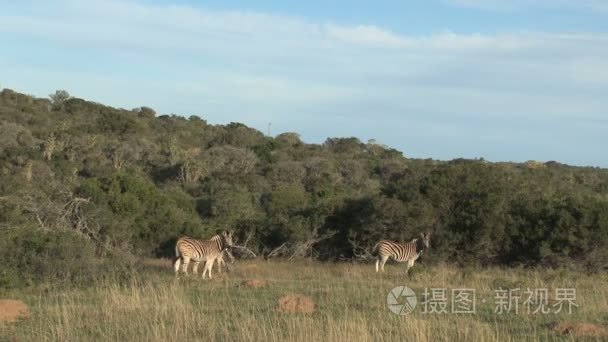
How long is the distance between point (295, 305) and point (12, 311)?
3.87 m

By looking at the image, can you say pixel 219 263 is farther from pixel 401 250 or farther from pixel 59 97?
pixel 59 97

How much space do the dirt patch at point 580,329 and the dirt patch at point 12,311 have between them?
6.98m

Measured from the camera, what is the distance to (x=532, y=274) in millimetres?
17156

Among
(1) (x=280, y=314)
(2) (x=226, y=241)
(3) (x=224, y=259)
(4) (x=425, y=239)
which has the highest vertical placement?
(4) (x=425, y=239)

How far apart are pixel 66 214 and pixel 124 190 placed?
279 centimetres

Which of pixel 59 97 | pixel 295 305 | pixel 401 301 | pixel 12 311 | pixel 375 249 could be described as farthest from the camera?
pixel 59 97

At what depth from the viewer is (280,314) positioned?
991 centimetres

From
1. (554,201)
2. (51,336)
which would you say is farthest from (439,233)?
(51,336)

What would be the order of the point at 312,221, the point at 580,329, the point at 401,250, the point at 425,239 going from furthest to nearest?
the point at 312,221
the point at 425,239
the point at 401,250
the point at 580,329

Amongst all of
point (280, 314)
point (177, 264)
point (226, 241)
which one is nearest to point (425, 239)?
point (226, 241)

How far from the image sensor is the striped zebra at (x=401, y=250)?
727 inches

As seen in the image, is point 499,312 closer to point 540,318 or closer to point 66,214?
point 540,318

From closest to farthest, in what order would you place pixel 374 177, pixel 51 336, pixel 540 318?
1. pixel 51 336
2. pixel 540 318
3. pixel 374 177

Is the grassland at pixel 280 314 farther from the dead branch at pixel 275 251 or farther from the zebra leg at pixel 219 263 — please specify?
the dead branch at pixel 275 251
